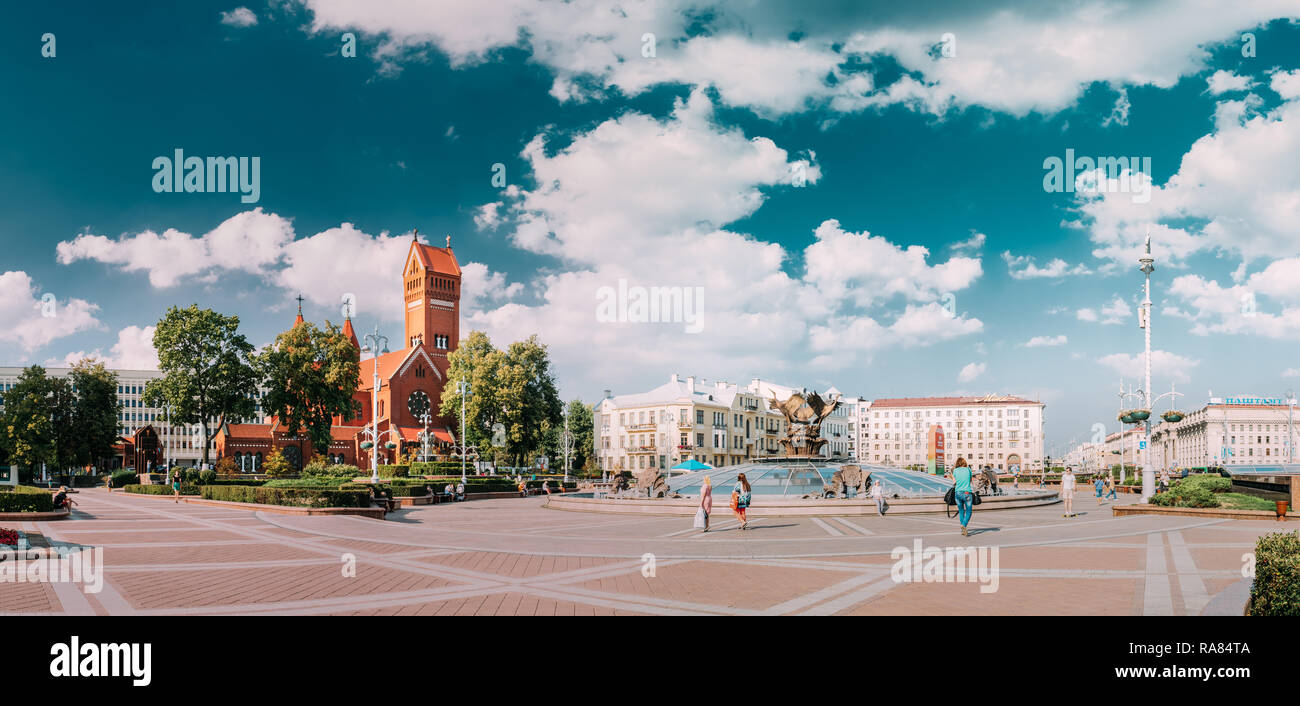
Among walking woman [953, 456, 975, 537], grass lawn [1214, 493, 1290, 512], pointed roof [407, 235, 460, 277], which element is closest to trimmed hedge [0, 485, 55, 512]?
walking woman [953, 456, 975, 537]

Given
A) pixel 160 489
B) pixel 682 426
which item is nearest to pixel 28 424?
pixel 160 489

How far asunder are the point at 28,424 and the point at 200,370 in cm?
1828

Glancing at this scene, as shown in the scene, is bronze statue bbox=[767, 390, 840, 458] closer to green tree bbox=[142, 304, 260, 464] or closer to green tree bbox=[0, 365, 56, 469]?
green tree bbox=[142, 304, 260, 464]

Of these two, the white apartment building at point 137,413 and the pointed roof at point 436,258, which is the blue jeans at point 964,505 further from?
the white apartment building at point 137,413

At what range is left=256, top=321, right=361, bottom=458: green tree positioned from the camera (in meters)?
54.4

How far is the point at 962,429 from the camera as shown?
132 metres

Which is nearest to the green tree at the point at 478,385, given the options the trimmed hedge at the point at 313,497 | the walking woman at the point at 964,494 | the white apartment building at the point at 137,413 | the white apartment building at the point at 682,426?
the white apartment building at the point at 682,426

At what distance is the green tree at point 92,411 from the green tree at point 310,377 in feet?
67.4

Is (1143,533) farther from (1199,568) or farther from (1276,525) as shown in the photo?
(1199,568)

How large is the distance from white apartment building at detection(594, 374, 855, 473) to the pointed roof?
82.0 feet
